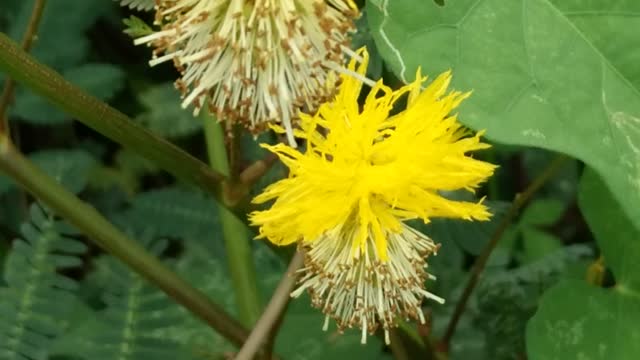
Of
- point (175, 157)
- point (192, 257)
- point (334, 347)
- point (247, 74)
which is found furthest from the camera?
point (192, 257)

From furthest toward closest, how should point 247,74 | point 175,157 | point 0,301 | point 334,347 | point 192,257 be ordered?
point 192,257, point 334,347, point 0,301, point 175,157, point 247,74

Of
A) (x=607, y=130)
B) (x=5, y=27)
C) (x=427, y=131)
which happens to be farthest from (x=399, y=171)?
(x=5, y=27)

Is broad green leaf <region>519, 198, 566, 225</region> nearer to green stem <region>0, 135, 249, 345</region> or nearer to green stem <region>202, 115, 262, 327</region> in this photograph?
green stem <region>202, 115, 262, 327</region>

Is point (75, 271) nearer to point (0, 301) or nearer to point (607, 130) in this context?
point (0, 301)

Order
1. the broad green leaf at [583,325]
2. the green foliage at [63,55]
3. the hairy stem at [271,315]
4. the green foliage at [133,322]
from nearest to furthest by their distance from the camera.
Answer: the hairy stem at [271,315] < the broad green leaf at [583,325] < the green foliage at [133,322] < the green foliage at [63,55]

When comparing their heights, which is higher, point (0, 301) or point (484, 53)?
point (484, 53)

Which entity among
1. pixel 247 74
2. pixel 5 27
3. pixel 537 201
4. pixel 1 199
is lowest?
pixel 537 201

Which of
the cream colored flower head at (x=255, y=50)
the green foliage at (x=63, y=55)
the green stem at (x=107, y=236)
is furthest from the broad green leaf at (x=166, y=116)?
the cream colored flower head at (x=255, y=50)

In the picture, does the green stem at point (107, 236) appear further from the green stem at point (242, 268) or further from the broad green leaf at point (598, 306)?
the broad green leaf at point (598, 306)
